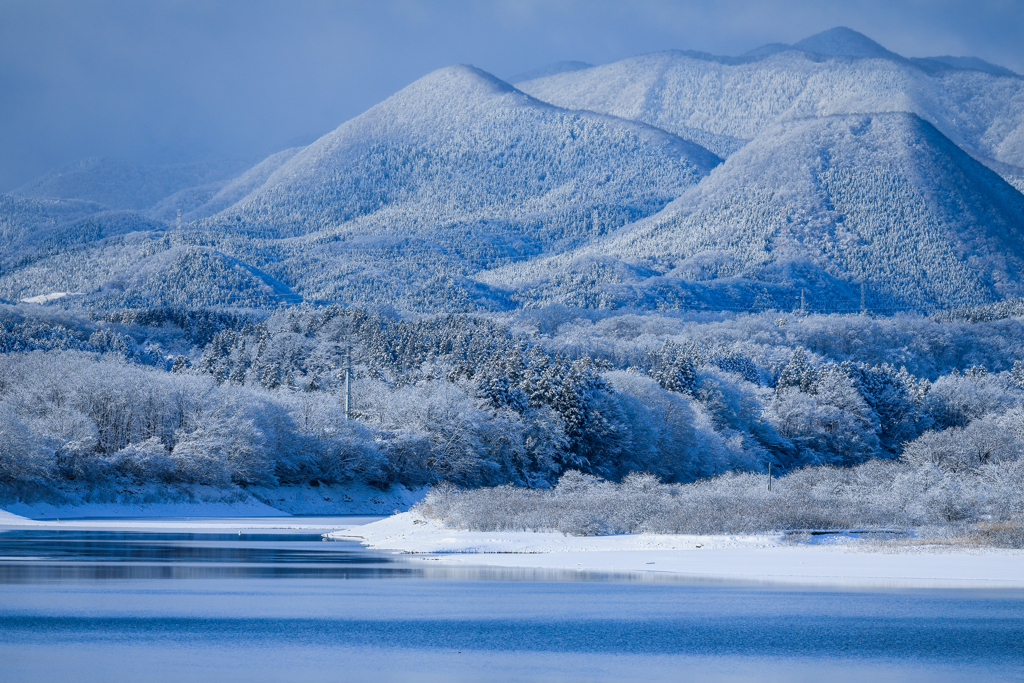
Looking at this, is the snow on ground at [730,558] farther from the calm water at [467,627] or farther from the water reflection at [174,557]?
the water reflection at [174,557]

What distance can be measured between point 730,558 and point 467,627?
1916cm

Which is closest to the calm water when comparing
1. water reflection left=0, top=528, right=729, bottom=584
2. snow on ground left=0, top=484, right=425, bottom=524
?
water reflection left=0, top=528, right=729, bottom=584

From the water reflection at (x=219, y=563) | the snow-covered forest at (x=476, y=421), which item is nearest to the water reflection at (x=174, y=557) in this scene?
the water reflection at (x=219, y=563)

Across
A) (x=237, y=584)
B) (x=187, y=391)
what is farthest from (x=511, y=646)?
(x=187, y=391)

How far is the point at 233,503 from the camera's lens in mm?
88625

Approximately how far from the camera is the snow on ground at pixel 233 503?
80875 mm

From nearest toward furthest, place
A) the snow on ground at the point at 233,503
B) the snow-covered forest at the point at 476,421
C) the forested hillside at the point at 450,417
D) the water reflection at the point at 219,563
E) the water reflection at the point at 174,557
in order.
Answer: the water reflection at the point at 219,563 < the water reflection at the point at 174,557 < the snow on ground at the point at 233,503 < the snow-covered forest at the point at 476,421 < the forested hillside at the point at 450,417

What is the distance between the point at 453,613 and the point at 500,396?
76.9 meters

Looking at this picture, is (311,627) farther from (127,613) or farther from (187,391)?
(187,391)

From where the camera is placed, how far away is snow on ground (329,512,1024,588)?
138 ft

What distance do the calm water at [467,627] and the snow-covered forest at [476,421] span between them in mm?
18627

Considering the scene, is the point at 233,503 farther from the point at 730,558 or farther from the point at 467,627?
the point at 467,627

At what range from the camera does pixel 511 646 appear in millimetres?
28156

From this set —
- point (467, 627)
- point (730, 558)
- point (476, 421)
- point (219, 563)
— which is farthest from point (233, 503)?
point (467, 627)
